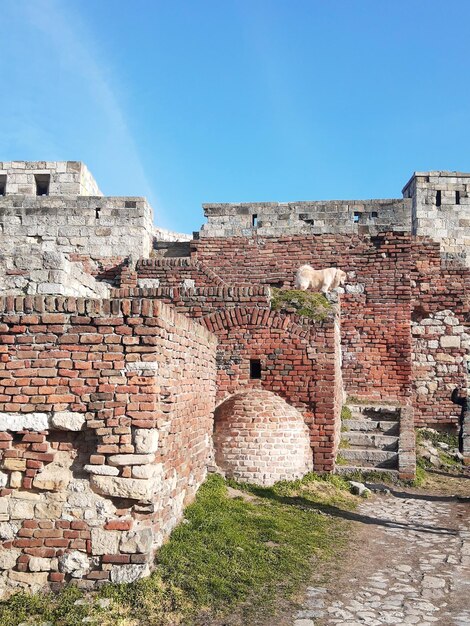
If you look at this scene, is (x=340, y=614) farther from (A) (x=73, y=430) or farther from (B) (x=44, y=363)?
(B) (x=44, y=363)

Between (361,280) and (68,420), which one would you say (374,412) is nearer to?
(361,280)

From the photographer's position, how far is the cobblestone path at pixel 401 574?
4.77 meters

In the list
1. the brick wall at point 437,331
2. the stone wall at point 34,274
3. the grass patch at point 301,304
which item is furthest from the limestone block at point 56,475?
the brick wall at point 437,331

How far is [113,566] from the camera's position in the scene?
4844 mm

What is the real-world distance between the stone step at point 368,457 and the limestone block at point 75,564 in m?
5.95

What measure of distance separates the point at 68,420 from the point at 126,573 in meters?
1.34

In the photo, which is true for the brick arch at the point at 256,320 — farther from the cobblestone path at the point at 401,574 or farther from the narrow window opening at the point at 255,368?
the cobblestone path at the point at 401,574

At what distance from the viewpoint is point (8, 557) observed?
16.0 feet

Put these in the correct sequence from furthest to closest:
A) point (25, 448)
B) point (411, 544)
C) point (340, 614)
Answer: point (411, 544)
point (25, 448)
point (340, 614)

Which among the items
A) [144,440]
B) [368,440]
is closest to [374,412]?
[368,440]

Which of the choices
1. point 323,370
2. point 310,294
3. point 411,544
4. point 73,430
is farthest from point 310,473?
point 73,430

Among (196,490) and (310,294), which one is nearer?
(196,490)

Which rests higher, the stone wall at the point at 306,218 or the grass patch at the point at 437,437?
the stone wall at the point at 306,218

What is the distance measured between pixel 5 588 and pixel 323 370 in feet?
17.8
